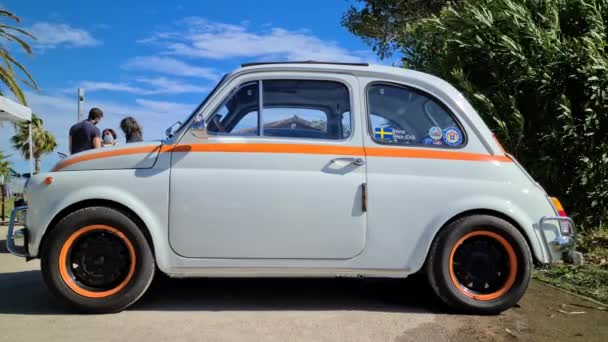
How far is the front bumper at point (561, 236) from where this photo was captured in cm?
397

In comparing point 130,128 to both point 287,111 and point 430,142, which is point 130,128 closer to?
point 287,111

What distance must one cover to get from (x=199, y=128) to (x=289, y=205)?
2.91ft

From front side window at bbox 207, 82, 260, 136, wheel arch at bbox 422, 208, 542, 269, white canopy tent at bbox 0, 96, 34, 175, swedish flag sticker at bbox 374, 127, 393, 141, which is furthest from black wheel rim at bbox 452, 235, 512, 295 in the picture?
white canopy tent at bbox 0, 96, 34, 175

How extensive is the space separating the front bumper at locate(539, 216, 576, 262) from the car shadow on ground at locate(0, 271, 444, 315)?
97 cm

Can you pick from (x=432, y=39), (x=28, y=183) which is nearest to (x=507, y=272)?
(x=28, y=183)

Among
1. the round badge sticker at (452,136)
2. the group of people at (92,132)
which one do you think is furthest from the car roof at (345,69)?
the group of people at (92,132)

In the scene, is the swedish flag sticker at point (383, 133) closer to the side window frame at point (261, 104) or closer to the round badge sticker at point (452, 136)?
the side window frame at point (261, 104)

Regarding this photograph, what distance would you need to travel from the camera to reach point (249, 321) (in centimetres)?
371

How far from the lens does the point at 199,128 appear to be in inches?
155

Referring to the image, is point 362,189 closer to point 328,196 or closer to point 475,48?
point 328,196

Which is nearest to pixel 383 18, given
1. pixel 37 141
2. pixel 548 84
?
pixel 548 84

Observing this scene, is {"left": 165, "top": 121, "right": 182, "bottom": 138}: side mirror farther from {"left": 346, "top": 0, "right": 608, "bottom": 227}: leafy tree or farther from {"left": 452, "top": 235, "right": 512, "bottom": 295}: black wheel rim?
{"left": 346, "top": 0, "right": 608, "bottom": 227}: leafy tree

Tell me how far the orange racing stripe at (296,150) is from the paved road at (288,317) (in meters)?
1.17

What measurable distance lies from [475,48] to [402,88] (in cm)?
396
